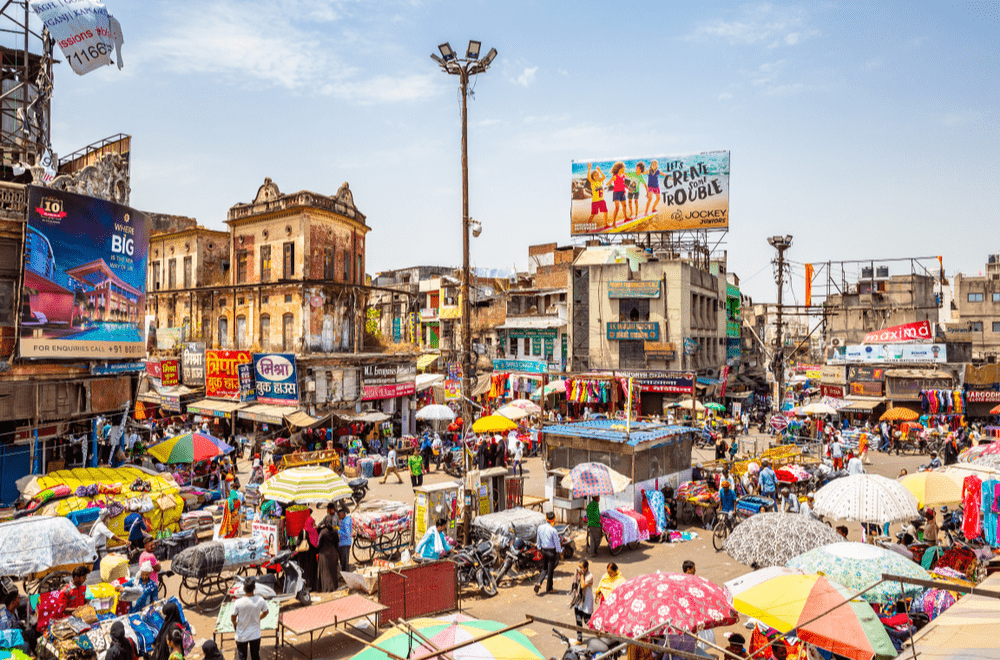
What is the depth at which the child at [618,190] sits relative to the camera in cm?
4403

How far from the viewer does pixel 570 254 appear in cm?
5306

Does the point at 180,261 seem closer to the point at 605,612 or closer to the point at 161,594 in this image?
the point at 161,594

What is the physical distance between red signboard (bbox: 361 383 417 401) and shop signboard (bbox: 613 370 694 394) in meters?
12.0

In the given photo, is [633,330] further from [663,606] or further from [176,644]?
[176,644]

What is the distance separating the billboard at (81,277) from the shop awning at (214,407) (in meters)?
9.21

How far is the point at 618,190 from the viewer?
4409 cm

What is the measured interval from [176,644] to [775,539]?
8495 millimetres

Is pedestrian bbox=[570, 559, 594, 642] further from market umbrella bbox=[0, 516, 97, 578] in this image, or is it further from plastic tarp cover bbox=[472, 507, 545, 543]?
market umbrella bbox=[0, 516, 97, 578]

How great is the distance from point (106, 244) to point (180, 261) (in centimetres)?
2158

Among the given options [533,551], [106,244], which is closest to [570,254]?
[106,244]

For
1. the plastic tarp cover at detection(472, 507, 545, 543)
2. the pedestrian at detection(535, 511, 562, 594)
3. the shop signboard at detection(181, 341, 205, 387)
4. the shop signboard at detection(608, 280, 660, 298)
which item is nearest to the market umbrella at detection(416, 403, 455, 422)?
the plastic tarp cover at detection(472, 507, 545, 543)

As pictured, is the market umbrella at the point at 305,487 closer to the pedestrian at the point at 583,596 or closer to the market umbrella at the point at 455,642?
the pedestrian at the point at 583,596

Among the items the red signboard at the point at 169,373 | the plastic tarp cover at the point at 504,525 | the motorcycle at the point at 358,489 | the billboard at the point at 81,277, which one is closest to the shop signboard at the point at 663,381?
the motorcycle at the point at 358,489

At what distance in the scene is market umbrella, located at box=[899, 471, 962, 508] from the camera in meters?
13.0
